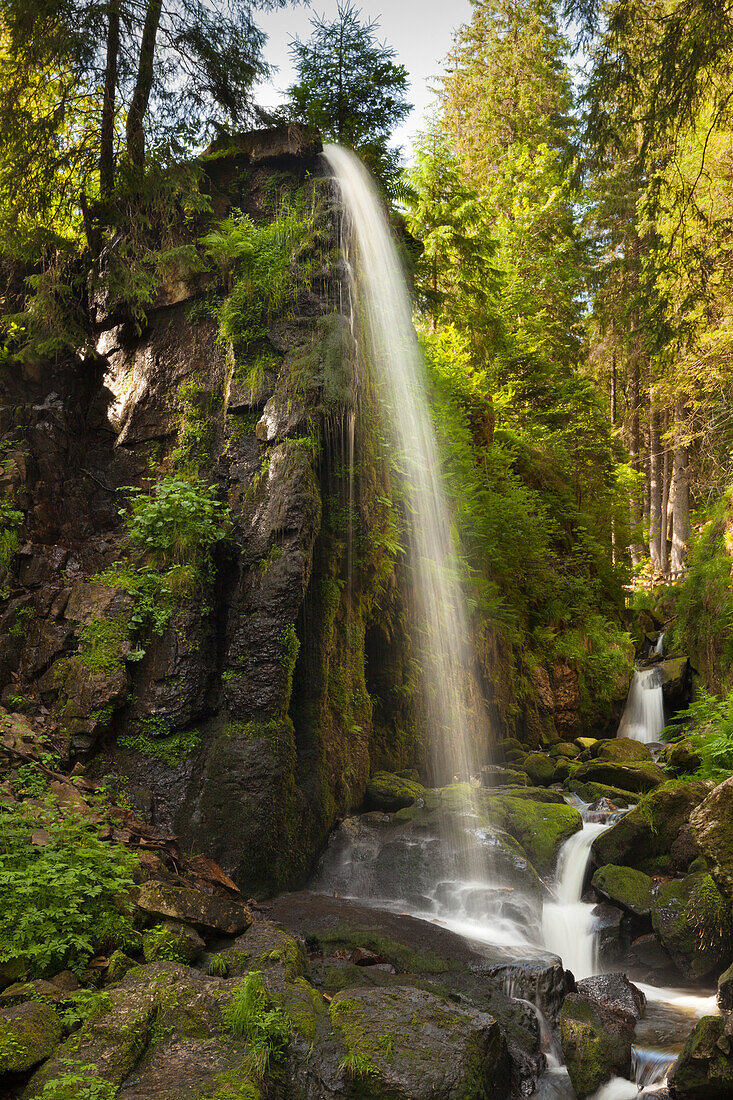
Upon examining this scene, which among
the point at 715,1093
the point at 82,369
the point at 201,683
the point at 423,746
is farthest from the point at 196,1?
the point at 715,1093

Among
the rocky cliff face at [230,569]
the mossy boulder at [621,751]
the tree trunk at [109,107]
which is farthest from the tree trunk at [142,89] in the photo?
the mossy boulder at [621,751]

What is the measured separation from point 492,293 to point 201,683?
1502 centimetres

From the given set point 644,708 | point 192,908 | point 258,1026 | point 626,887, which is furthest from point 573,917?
point 644,708

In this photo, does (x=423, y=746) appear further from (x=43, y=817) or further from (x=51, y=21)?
(x=51, y=21)

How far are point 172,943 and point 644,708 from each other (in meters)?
15.1

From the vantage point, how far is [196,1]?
1091 cm

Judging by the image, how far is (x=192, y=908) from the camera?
5.61 meters

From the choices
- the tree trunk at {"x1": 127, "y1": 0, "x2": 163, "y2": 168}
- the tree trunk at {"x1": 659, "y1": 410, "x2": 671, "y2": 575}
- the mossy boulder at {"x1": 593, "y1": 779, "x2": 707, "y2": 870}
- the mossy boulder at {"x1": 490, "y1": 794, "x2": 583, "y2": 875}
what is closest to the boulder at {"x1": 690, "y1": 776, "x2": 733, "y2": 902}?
the mossy boulder at {"x1": 593, "y1": 779, "x2": 707, "y2": 870}

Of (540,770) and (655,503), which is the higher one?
(655,503)

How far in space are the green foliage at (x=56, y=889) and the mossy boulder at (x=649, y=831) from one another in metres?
5.99

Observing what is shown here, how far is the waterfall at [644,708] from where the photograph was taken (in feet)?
55.1

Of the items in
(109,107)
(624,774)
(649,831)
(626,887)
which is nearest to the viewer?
(626,887)

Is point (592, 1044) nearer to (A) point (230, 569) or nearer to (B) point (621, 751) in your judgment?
(A) point (230, 569)

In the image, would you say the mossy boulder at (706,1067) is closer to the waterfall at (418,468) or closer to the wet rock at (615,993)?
the wet rock at (615,993)
